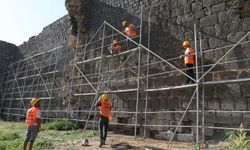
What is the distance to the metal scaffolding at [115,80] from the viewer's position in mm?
5797

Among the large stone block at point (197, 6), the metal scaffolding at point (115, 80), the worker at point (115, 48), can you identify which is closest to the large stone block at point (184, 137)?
the metal scaffolding at point (115, 80)

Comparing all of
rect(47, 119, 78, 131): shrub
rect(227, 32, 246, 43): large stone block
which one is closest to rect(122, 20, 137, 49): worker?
rect(227, 32, 246, 43): large stone block

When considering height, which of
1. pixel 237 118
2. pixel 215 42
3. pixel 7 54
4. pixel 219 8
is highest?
pixel 7 54

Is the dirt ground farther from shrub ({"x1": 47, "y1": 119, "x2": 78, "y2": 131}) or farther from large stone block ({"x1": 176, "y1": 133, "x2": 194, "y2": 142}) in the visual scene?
shrub ({"x1": 47, "y1": 119, "x2": 78, "y2": 131})

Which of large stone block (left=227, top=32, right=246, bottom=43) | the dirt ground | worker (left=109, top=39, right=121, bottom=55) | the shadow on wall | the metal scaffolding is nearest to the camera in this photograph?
the dirt ground

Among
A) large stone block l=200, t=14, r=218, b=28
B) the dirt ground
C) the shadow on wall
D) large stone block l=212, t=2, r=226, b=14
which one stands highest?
the shadow on wall

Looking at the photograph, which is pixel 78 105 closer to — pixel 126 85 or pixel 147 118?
pixel 126 85

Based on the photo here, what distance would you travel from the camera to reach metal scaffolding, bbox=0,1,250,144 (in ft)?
19.0

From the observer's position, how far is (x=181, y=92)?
6250 mm

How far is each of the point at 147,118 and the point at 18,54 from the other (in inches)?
433

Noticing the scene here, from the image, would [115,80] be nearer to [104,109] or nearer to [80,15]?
[104,109]

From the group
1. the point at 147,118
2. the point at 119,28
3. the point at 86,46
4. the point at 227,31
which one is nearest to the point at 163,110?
the point at 147,118

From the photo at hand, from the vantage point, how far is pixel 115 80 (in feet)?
26.2

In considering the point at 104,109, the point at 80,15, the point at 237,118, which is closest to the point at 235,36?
the point at 237,118
